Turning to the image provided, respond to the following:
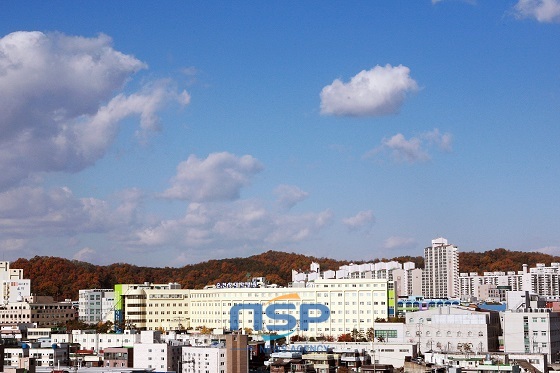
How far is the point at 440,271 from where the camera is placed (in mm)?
84500

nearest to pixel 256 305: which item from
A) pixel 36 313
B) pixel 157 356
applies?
pixel 36 313

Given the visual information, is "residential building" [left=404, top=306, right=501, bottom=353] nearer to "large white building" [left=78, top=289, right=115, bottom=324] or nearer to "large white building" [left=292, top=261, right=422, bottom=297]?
"large white building" [left=292, top=261, right=422, bottom=297]

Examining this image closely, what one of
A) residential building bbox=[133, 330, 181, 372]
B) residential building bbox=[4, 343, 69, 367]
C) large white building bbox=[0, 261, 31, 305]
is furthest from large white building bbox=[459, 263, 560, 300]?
residential building bbox=[4, 343, 69, 367]

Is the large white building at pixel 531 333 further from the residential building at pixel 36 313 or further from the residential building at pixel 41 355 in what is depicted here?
the residential building at pixel 36 313

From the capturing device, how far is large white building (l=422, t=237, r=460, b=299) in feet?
276

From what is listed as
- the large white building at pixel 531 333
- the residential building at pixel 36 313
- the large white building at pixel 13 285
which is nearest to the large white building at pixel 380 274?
the large white building at pixel 531 333

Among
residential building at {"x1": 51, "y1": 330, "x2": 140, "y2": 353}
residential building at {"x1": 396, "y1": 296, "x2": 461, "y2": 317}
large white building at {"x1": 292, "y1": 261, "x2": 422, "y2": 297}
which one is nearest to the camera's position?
residential building at {"x1": 51, "y1": 330, "x2": 140, "y2": 353}

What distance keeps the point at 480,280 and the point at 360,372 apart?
2244 inches

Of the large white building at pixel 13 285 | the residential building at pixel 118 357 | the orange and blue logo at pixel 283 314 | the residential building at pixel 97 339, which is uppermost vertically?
the large white building at pixel 13 285

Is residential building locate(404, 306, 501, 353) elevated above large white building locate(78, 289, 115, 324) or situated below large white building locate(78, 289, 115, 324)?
below

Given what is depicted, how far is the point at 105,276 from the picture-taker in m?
79.8

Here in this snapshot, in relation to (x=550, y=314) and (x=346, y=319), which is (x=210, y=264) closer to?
(x=346, y=319)

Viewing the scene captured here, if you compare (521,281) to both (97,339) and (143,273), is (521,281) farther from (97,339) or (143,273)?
(97,339)

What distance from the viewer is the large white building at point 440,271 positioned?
276 ft
